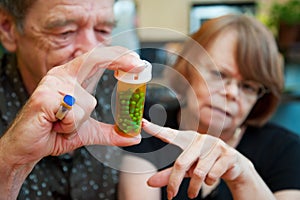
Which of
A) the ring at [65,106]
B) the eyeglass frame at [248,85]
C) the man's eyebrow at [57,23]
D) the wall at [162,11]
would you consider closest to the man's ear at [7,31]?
the man's eyebrow at [57,23]

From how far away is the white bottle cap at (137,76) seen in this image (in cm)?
57

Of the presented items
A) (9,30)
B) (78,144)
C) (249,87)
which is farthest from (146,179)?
(249,87)

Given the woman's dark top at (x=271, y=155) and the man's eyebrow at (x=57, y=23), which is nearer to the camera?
the man's eyebrow at (x=57, y=23)

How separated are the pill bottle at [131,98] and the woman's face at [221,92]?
0.47ft

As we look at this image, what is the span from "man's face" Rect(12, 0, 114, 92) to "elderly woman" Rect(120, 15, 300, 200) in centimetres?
19

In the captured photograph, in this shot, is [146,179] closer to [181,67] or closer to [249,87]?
[181,67]

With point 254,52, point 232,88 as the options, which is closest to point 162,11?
point 254,52

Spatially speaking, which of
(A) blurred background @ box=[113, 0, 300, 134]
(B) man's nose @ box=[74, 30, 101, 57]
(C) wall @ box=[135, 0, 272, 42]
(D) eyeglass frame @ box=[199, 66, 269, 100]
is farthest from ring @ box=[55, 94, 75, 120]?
(C) wall @ box=[135, 0, 272, 42]

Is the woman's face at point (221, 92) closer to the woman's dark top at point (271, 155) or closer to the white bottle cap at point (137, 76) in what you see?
the woman's dark top at point (271, 155)

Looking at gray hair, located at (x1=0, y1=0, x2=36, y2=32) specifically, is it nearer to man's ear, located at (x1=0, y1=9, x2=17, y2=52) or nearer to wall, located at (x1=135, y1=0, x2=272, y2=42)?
man's ear, located at (x1=0, y1=9, x2=17, y2=52)

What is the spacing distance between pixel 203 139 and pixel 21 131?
30 cm

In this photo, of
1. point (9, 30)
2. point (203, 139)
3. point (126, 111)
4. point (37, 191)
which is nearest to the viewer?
point (126, 111)

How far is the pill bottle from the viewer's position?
0.58 metres

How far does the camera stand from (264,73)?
1.25 m
